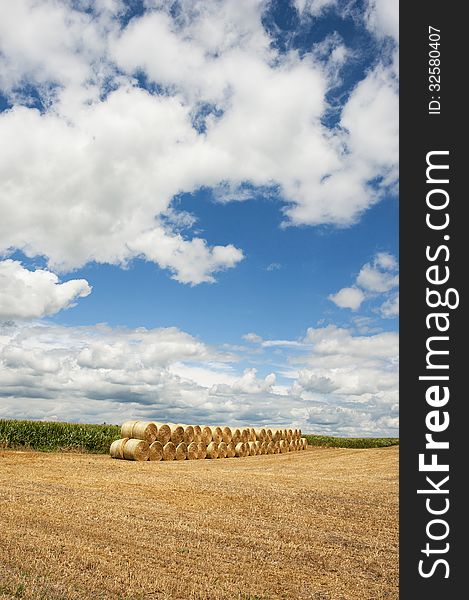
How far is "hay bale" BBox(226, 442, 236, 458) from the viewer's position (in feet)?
109

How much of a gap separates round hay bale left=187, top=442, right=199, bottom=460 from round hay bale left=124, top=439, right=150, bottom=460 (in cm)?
321

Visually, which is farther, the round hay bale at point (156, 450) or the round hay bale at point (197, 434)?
the round hay bale at point (197, 434)

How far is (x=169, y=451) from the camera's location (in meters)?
28.1

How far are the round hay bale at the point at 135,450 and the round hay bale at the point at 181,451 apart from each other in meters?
2.26

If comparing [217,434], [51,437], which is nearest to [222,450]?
[217,434]

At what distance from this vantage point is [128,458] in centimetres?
2641

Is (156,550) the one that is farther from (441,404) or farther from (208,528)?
(441,404)

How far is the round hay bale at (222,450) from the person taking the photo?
3222 centimetres

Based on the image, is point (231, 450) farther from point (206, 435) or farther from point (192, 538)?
point (192, 538)

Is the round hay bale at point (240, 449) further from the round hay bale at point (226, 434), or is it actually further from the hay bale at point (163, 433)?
the hay bale at point (163, 433)

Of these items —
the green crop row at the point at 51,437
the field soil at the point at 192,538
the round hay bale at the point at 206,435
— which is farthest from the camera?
the green crop row at the point at 51,437

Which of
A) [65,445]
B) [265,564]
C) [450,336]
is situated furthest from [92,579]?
[65,445]

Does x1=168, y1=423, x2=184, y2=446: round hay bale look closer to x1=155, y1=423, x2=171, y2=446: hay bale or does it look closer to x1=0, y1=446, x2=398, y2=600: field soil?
x1=155, y1=423, x2=171, y2=446: hay bale

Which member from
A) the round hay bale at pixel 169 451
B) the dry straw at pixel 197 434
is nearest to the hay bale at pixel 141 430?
the round hay bale at pixel 169 451
